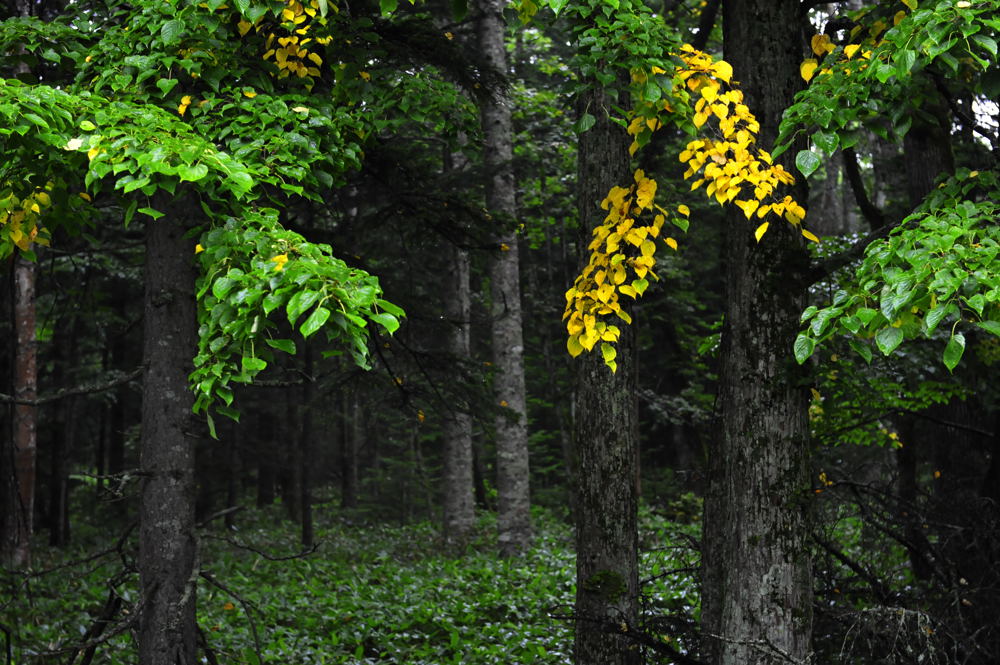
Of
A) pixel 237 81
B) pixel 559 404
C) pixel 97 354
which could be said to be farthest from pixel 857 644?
pixel 97 354

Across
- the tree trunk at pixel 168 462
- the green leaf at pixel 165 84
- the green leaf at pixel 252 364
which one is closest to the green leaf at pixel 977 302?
the green leaf at pixel 252 364

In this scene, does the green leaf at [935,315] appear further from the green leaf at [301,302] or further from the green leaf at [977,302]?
the green leaf at [301,302]

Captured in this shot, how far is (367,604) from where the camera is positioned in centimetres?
1034

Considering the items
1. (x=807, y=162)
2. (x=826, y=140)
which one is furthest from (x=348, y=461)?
(x=826, y=140)

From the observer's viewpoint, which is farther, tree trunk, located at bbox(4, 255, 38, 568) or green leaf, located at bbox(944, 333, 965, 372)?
tree trunk, located at bbox(4, 255, 38, 568)

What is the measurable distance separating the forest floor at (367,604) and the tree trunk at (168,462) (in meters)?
0.25

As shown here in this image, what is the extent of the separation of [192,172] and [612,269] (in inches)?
110

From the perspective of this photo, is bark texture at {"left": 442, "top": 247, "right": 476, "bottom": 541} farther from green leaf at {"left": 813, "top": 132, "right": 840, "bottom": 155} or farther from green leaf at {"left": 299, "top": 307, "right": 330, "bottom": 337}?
green leaf at {"left": 299, "top": 307, "right": 330, "bottom": 337}

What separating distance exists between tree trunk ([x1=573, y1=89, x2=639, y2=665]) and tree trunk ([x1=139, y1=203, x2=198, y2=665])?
2.59 m

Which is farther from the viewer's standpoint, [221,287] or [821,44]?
[821,44]

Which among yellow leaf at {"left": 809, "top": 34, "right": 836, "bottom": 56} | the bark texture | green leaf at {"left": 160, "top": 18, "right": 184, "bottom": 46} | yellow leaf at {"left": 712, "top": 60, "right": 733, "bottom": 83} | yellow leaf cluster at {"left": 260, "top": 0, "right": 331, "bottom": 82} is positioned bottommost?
the bark texture

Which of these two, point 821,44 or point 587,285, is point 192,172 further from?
point 821,44

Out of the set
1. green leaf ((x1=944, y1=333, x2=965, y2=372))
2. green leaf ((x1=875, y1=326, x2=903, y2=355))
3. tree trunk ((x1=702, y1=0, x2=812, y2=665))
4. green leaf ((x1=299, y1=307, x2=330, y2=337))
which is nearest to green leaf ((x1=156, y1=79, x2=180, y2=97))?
green leaf ((x1=299, y1=307, x2=330, y2=337))

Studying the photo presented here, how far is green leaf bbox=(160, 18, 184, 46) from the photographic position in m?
4.72
